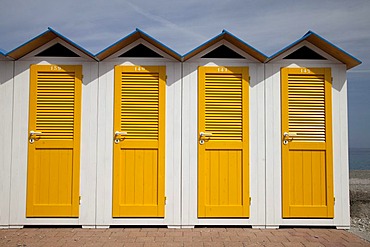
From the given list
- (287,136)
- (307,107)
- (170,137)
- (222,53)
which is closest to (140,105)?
(170,137)

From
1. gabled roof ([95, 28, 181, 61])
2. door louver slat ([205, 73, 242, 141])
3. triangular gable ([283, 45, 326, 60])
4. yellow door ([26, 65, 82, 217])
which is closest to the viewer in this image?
gabled roof ([95, 28, 181, 61])

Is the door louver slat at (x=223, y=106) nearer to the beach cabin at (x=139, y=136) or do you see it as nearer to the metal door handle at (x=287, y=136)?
the beach cabin at (x=139, y=136)

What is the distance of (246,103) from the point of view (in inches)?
228

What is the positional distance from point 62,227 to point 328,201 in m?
3.87

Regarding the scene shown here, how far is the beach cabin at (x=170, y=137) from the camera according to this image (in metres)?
5.66

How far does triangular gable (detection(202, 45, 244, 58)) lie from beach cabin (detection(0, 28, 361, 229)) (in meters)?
0.03

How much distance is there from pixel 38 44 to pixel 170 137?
2.36m

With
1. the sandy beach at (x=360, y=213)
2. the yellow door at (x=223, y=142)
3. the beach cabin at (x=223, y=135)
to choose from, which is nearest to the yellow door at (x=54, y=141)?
the beach cabin at (x=223, y=135)

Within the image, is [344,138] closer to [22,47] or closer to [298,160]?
[298,160]

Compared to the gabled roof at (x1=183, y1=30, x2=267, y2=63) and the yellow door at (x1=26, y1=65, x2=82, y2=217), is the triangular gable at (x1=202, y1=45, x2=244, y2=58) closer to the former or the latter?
the gabled roof at (x1=183, y1=30, x2=267, y2=63)

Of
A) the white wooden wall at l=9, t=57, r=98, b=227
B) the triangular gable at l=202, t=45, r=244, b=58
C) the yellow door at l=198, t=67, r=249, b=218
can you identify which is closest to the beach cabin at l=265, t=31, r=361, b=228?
the yellow door at l=198, t=67, r=249, b=218

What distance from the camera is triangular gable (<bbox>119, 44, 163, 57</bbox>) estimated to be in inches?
230

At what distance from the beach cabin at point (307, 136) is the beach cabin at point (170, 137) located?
0.6 inches

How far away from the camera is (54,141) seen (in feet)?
18.7
